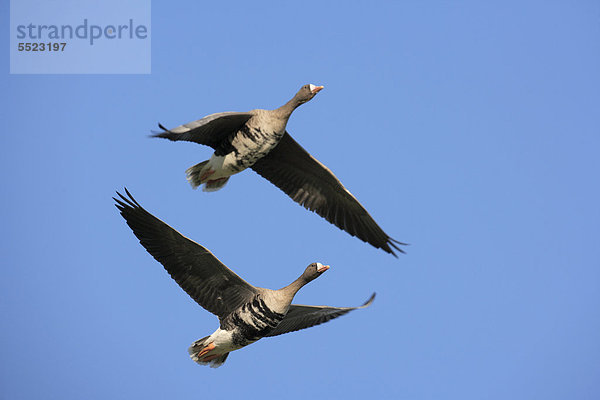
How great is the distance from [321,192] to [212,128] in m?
2.97

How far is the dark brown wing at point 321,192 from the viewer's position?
1736 centimetres

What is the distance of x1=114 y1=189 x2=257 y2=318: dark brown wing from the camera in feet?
50.0

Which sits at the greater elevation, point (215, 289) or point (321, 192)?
point (321, 192)

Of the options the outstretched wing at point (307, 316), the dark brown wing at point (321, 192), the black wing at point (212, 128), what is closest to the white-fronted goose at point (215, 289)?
the outstretched wing at point (307, 316)

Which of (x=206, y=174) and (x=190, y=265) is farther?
(x=206, y=174)

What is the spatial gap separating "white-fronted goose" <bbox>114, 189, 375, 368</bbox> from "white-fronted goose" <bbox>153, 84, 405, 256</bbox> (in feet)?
5.14

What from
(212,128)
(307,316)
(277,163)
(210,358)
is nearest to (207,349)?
(210,358)

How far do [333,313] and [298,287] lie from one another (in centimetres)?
171

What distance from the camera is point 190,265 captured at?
15445mm

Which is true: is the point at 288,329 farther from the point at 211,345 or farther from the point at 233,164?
the point at 233,164

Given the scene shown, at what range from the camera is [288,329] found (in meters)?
16.7

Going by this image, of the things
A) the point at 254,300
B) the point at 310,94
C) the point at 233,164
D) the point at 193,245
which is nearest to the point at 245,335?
the point at 254,300

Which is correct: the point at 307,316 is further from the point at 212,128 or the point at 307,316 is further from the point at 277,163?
the point at 212,128

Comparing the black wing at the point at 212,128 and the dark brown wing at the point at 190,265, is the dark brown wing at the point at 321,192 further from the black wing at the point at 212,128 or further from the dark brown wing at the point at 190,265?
the dark brown wing at the point at 190,265
